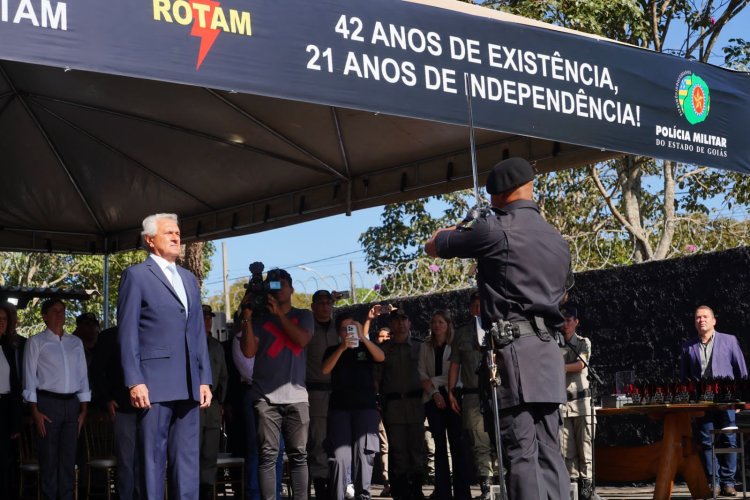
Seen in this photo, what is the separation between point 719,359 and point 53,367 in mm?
6146

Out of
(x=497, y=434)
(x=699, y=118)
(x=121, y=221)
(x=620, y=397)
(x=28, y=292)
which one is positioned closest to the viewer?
(x=497, y=434)

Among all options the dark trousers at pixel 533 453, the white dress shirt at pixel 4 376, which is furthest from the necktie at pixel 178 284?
the white dress shirt at pixel 4 376

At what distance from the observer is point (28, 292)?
1368 cm

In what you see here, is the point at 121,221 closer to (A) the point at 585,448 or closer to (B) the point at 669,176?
(A) the point at 585,448

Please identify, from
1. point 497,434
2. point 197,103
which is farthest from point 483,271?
point 197,103

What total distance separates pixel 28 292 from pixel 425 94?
8418 mm

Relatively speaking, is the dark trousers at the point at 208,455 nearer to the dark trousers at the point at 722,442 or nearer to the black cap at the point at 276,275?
the black cap at the point at 276,275

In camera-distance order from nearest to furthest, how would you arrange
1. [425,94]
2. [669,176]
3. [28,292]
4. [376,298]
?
[425,94]
[28,292]
[376,298]
[669,176]

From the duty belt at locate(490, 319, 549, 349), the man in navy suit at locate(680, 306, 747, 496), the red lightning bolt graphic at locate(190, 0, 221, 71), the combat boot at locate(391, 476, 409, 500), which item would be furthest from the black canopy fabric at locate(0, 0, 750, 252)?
the man in navy suit at locate(680, 306, 747, 496)

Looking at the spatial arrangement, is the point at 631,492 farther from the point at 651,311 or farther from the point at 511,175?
the point at 511,175

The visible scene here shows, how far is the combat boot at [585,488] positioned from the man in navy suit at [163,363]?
449 cm

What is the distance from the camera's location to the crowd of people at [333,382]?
5.80 meters

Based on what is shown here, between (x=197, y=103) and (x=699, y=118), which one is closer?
(x=699, y=118)

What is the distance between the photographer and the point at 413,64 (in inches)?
264
